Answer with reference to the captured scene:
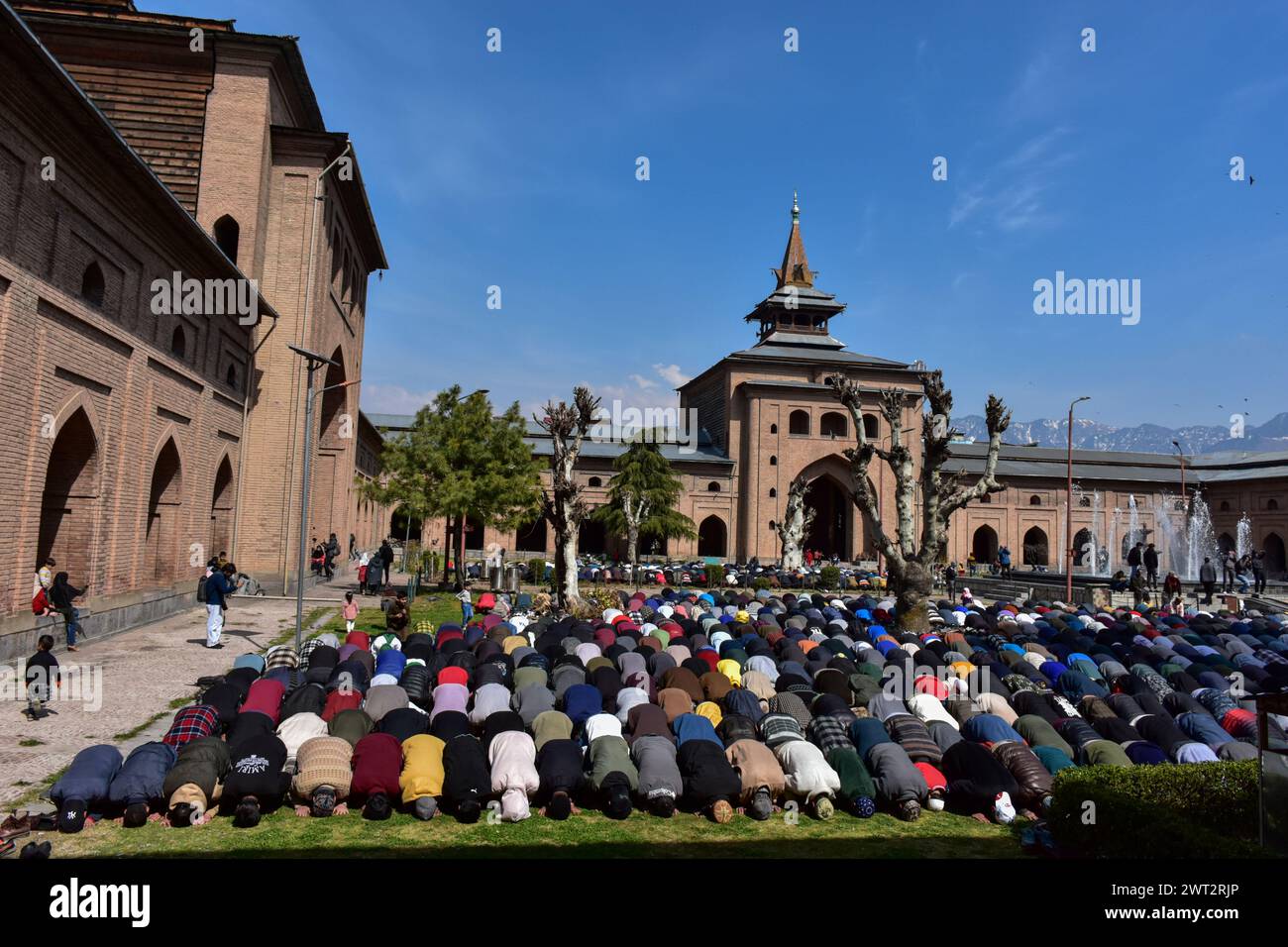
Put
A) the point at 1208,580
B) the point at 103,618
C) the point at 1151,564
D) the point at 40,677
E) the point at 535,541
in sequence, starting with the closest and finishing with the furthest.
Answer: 1. the point at 40,677
2. the point at 103,618
3. the point at 1208,580
4. the point at 1151,564
5. the point at 535,541

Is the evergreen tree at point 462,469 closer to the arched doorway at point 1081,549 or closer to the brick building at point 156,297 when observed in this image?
the brick building at point 156,297

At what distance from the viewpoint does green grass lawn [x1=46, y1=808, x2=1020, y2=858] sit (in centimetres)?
712

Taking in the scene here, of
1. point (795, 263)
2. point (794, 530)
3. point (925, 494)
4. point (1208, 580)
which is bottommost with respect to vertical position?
point (1208, 580)

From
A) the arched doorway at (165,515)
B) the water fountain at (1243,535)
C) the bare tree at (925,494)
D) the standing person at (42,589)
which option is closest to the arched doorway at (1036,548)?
the water fountain at (1243,535)

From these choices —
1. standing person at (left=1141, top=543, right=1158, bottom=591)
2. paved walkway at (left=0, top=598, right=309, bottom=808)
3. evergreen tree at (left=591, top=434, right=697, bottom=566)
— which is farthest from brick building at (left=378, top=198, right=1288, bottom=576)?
paved walkway at (left=0, top=598, right=309, bottom=808)

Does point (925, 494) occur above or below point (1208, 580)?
above

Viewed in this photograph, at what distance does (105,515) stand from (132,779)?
12.1m

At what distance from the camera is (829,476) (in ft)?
176

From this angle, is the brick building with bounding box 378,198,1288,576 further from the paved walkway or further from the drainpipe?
the paved walkway

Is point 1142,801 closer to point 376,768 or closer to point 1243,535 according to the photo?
point 376,768

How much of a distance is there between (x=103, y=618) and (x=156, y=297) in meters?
7.55

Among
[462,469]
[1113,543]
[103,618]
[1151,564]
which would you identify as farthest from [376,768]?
[1113,543]
